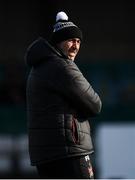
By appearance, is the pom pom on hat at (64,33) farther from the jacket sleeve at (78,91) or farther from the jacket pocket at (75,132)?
the jacket pocket at (75,132)

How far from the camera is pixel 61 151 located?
512 centimetres

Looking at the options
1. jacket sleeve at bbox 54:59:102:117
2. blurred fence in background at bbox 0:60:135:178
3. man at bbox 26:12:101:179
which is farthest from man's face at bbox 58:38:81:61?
blurred fence in background at bbox 0:60:135:178

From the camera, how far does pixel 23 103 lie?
40.7ft

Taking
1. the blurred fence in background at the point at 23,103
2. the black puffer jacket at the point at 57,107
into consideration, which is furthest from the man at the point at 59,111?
the blurred fence in background at the point at 23,103

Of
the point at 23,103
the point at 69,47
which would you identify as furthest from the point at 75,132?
the point at 23,103

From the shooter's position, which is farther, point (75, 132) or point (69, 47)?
point (69, 47)

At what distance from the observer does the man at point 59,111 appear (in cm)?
514

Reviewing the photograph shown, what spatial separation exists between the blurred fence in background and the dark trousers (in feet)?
18.1

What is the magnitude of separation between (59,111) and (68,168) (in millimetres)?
341

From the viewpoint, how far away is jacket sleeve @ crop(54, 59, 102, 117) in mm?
5188

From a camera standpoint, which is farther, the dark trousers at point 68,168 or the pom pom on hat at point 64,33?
the pom pom on hat at point 64,33

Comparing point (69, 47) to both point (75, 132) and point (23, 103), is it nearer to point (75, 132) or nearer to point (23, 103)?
point (75, 132)

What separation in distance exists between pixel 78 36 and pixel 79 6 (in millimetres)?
11156

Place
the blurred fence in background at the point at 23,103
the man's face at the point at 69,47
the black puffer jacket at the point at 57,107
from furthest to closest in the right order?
1. the blurred fence in background at the point at 23,103
2. the man's face at the point at 69,47
3. the black puffer jacket at the point at 57,107
